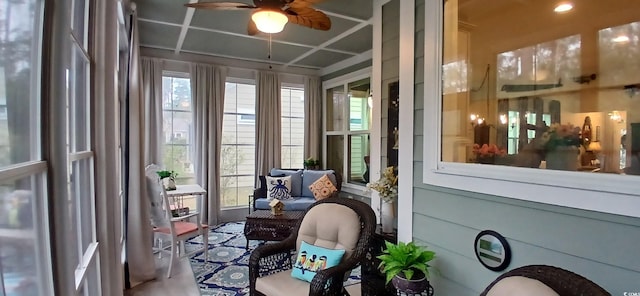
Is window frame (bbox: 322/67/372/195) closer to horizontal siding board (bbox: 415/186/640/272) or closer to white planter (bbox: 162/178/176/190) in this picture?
white planter (bbox: 162/178/176/190)

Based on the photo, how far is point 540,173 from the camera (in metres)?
1.59

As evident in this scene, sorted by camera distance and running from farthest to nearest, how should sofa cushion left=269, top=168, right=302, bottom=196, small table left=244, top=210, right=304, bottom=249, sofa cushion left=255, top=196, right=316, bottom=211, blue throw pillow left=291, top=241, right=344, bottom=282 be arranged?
sofa cushion left=269, top=168, right=302, bottom=196
sofa cushion left=255, top=196, right=316, bottom=211
small table left=244, top=210, right=304, bottom=249
blue throw pillow left=291, top=241, right=344, bottom=282

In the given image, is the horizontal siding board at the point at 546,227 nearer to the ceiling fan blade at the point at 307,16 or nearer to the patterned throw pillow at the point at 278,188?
the ceiling fan blade at the point at 307,16

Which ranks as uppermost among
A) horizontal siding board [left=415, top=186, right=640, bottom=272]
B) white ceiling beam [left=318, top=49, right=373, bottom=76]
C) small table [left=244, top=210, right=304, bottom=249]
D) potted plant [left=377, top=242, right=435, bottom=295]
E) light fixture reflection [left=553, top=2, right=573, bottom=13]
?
white ceiling beam [left=318, top=49, right=373, bottom=76]

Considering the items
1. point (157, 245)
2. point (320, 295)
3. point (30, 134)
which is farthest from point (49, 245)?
point (157, 245)

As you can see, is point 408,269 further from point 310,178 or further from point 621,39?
point 310,178

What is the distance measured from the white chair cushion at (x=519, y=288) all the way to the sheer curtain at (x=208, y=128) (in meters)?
4.47

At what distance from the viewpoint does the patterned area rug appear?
10.2 feet

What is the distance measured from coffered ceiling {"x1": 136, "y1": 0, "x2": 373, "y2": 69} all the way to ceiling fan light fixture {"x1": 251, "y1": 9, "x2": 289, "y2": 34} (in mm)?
778

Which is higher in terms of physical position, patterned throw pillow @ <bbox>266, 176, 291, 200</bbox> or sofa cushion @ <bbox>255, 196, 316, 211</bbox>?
patterned throw pillow @ <bbox>266, 176, 291, 200</bbox>

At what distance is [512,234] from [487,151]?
0.49 m

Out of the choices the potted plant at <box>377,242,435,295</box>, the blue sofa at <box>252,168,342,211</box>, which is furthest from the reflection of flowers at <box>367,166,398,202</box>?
→ the blue sofa at <box>252,168,342,211</box>

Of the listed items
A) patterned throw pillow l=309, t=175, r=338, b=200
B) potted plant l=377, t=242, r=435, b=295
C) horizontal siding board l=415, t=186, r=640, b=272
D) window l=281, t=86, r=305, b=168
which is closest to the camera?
horizontal siding board l=415, t=186, r=640, b=272

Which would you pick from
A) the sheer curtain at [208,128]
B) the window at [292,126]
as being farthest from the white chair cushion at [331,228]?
the window at [292,126]
